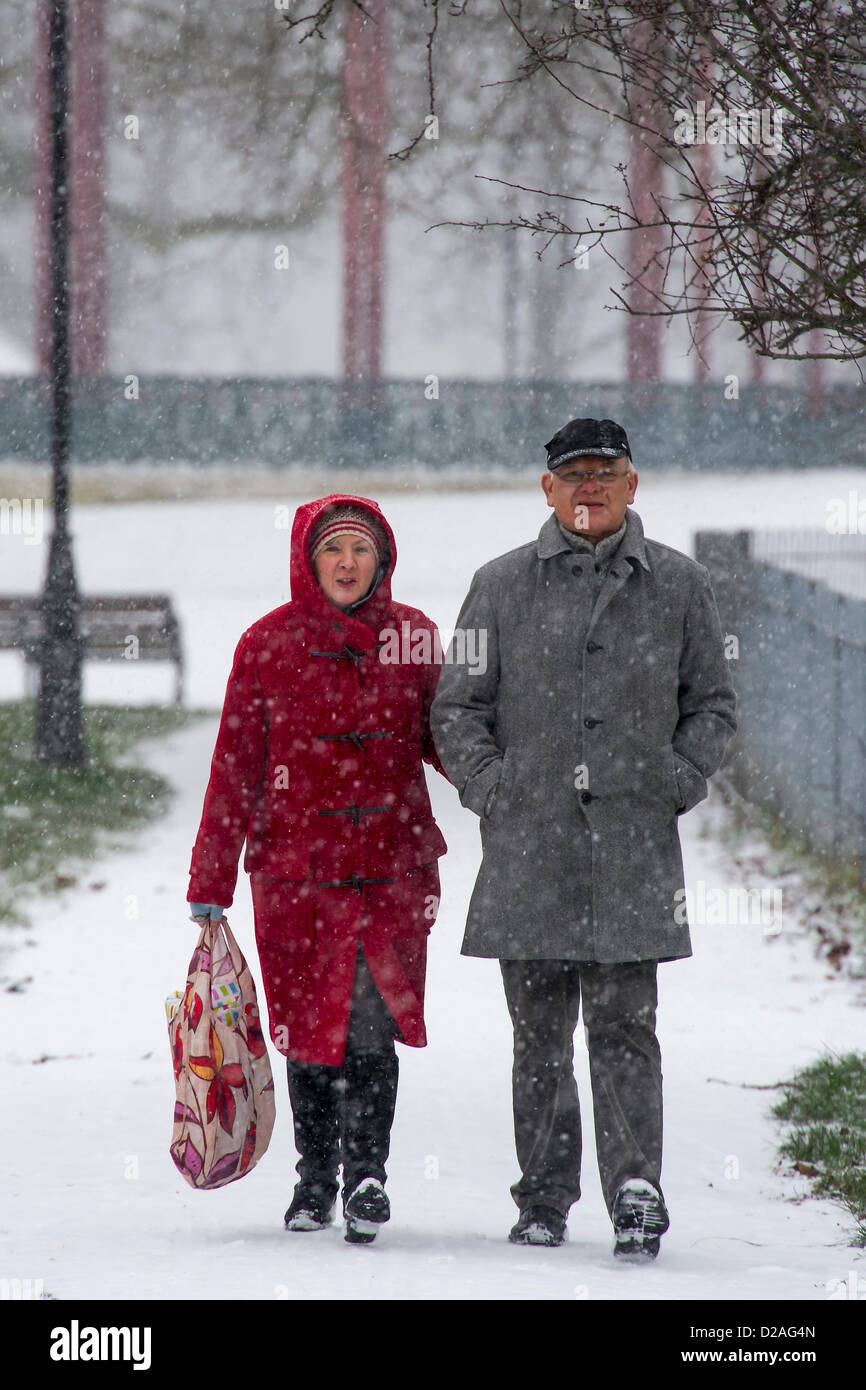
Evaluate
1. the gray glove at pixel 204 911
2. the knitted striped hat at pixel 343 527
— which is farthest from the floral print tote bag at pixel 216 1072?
the knitted striped hat at pixel 343 527

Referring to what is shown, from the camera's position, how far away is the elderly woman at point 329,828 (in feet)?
11.9

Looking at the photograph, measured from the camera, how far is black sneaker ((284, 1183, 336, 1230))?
3699mm

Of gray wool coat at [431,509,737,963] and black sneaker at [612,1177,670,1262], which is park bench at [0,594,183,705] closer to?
gray wool coat at [431,509,737,963]

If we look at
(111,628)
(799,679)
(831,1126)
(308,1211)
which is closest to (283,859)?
(308,1211)

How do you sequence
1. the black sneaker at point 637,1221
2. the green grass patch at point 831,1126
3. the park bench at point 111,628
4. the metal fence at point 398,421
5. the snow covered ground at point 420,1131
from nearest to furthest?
the snow covered ground at point 420,1131 < the black sneaker at point 637,1221 < the green grass patch at point 831,1126 < the park bench at point 111,628 < the metal fence at point 398,421

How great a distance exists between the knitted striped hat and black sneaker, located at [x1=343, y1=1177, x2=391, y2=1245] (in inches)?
59.2

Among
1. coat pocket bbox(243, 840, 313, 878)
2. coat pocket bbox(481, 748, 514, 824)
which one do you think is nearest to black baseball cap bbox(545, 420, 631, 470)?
coat pocket bbox(481, 748, 514, 824)

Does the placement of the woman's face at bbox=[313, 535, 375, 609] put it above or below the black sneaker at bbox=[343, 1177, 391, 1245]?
above

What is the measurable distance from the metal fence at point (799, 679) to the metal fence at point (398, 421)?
29.5 ft

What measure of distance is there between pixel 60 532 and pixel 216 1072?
6827 millimetres

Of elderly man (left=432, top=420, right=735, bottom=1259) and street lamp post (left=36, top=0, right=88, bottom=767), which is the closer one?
elderly man (left=432, top=420, right=735, bottom=1259)

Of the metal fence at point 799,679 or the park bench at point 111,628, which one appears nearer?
the metal fence at point 799,679

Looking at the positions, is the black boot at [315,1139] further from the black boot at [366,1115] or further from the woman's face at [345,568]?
the woman's face at [345,568]

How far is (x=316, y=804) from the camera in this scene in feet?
12.0
